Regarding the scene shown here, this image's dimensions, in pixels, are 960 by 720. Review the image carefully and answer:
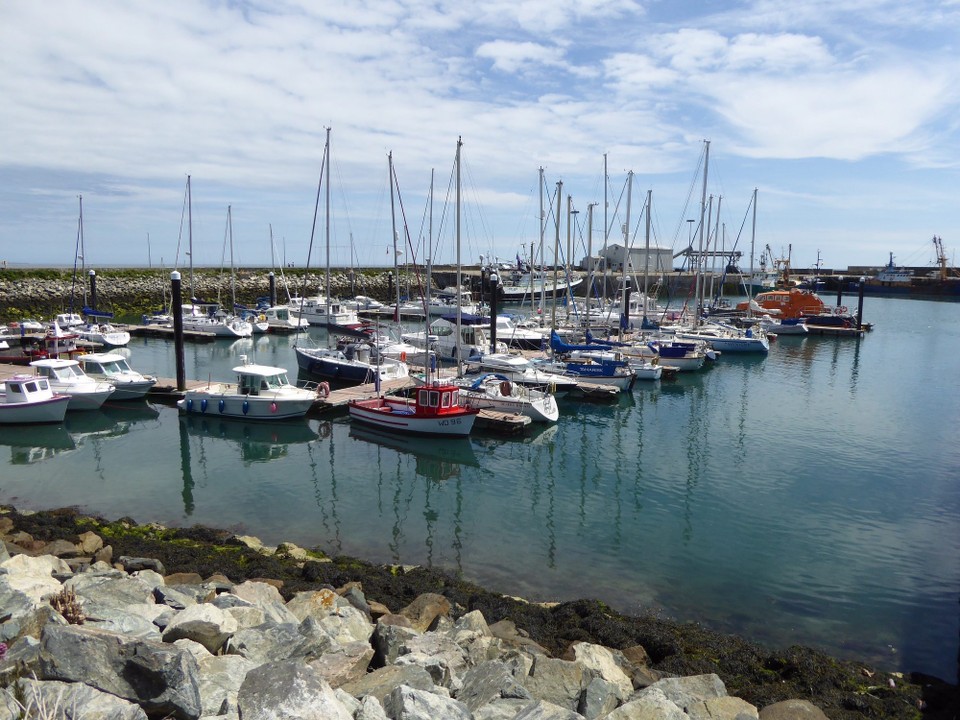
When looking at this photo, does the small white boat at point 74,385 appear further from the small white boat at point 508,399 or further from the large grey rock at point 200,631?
the large grey rock at point 200,631

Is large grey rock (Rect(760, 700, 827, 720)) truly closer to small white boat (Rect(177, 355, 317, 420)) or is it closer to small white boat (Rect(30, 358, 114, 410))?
small white boat (Rect(177, 355, 317, 420))

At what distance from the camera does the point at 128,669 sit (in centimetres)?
705

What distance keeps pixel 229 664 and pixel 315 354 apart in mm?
31487

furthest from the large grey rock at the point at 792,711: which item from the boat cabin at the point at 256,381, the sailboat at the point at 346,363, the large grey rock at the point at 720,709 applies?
the sailboat at the point at 346,363

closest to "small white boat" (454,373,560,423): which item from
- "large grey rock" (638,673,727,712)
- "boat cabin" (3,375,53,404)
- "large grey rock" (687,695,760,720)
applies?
"boat cabin" (3,375,53,404)

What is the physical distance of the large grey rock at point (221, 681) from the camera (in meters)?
7.14

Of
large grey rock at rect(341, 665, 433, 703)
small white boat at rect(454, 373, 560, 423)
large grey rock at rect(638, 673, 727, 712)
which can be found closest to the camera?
large grey rock at rect(341, 665, 433, 703)

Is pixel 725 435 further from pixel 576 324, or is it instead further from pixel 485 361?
pixel 576 324

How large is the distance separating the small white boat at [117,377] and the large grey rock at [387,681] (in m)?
27.8

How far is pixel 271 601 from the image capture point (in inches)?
436

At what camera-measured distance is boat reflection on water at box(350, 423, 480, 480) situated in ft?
79.4

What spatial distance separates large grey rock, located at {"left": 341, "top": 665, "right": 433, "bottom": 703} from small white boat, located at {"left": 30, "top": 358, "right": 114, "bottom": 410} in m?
26.8

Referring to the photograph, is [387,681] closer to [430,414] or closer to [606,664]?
[606,664]

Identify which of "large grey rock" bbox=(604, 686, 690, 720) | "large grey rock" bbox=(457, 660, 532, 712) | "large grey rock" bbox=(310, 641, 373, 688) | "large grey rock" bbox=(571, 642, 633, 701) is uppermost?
"large grey rock" bbox=(310, 641, 373, 688)
